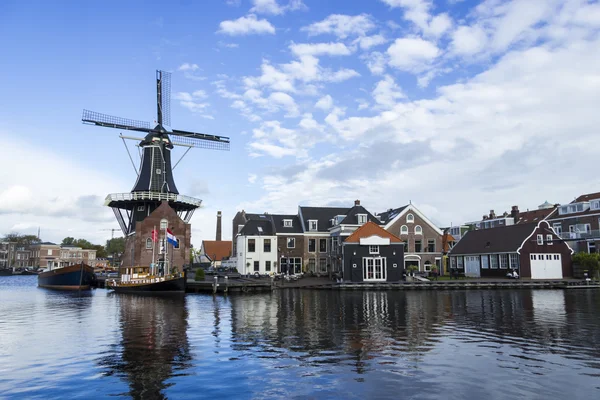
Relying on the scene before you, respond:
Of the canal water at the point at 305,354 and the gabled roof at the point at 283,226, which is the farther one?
the gabled roof at the point at 283,226

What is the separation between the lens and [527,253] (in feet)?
184

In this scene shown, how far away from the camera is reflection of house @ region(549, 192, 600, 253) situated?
60.6 m

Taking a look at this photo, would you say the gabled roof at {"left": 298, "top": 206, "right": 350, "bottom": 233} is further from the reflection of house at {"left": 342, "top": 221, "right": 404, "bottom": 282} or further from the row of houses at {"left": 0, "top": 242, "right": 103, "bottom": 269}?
the row of houses at {"left": 0, "top": 242, "right": 103, "bottom": 269}

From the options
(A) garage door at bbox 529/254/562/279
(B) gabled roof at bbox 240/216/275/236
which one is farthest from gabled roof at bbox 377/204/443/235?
(B) gabled roof at bbox 240/216/275/236

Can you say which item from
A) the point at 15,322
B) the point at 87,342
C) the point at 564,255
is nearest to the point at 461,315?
the point at 87,342

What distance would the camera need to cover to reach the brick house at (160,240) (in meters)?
56.3

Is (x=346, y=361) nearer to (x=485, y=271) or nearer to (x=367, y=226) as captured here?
(x=367, y=226)

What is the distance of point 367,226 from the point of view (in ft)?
181

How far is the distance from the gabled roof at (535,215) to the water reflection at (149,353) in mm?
63794

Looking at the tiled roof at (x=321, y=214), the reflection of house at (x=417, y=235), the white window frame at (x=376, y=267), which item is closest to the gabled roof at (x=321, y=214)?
the tiled roof at (x=321, y=214)

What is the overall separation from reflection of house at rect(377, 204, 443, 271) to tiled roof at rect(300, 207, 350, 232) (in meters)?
8.26

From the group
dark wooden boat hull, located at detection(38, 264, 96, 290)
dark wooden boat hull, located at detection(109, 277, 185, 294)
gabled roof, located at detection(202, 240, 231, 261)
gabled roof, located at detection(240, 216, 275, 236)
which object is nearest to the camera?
dark wooden boat hull, located at detection(109, 277, 185, 294)

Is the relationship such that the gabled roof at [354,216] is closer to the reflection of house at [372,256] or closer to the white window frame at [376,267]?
the reflection of house at [372,256]

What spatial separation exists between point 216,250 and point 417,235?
169 ft
